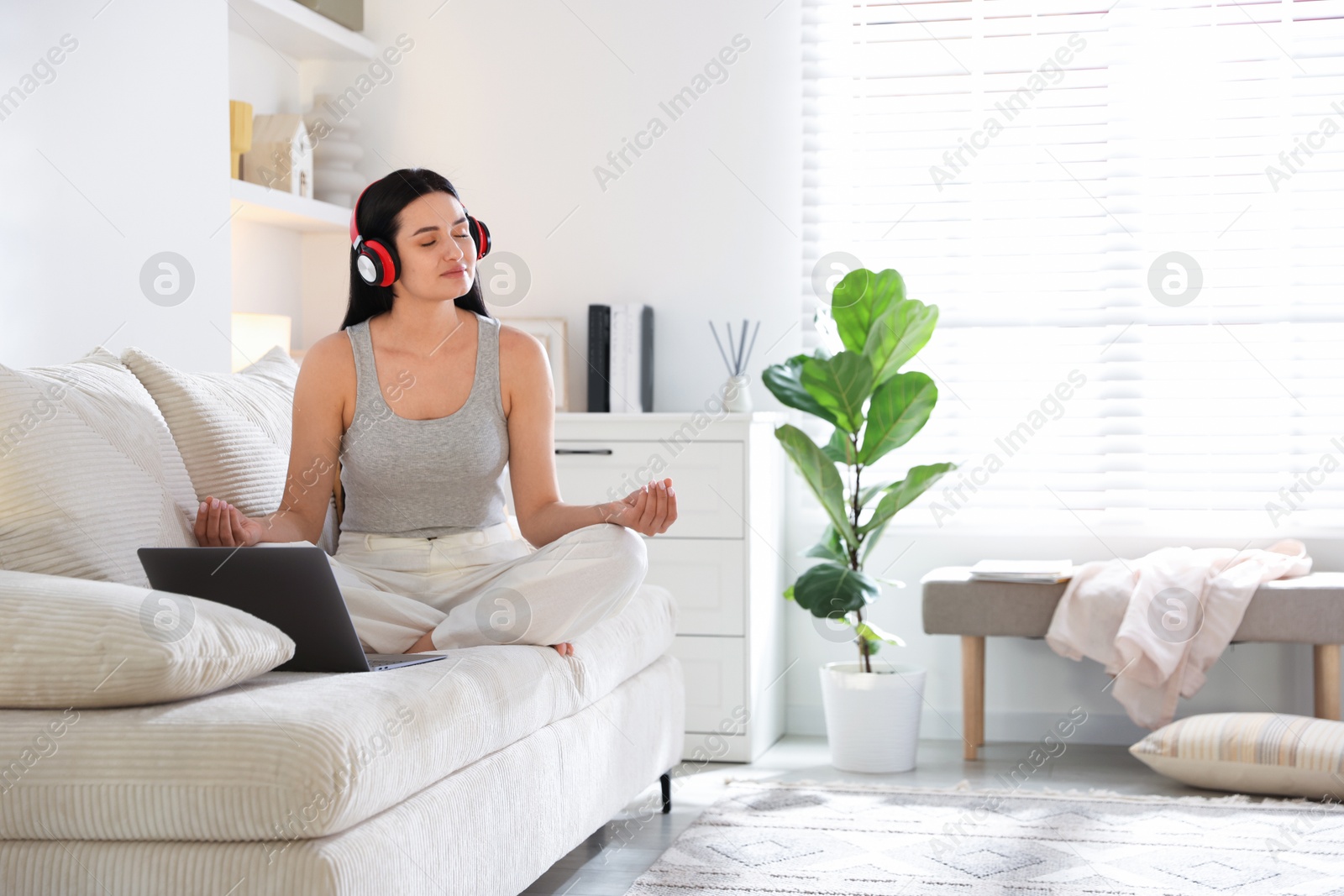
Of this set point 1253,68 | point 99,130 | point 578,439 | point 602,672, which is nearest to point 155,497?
point 602,672

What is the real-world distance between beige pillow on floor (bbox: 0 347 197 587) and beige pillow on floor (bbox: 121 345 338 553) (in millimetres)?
70

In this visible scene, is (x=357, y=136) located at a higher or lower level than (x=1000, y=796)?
higher

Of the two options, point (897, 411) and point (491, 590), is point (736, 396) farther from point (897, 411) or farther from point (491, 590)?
point (491, 590)

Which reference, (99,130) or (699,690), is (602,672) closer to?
(699,690)

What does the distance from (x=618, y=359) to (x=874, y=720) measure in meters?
1.24

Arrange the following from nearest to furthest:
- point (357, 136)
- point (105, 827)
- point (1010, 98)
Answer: point (105, 827) < point (1010, 98) < point (357, 136)

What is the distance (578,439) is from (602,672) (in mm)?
1281

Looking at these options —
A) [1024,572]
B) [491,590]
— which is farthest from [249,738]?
[1024,572]

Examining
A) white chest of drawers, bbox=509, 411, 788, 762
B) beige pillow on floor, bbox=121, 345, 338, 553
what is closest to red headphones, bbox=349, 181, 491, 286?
beige pillow on floor, bbox=121, 345, 338, 553

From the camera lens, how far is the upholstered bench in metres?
3.06

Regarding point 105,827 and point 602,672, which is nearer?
point 105,827

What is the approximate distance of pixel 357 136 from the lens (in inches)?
159

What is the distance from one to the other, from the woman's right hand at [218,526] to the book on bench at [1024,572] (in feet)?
6.52

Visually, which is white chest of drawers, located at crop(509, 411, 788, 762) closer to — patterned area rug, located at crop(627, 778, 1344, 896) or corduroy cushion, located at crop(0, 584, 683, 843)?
patterned area rug, located at crop(627, 778, 1344, 896)
